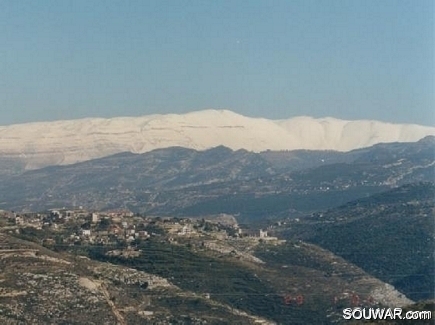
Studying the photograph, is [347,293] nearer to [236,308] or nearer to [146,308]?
[236,308]

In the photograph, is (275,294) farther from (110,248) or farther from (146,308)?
(110,248)

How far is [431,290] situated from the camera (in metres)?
183

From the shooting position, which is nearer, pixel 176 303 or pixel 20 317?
pixel 20 317

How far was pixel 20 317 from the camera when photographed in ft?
435

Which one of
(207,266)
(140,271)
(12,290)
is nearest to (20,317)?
(12,290)

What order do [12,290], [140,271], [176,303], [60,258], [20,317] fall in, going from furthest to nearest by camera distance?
[140,271]
[60,258]
[176,303]
[12,290]
[20,317]

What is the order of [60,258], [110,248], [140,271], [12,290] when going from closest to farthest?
[12,290] < [60,258] < [140,271] < [110,248]

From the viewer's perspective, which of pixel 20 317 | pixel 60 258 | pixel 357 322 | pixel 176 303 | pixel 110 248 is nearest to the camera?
pixel 357 322

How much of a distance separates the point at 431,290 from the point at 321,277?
20291 millimetres

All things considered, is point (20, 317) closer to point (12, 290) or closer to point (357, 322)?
point (12, 290)

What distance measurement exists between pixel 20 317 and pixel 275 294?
171ft

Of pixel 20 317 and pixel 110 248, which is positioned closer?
pixel 20 317

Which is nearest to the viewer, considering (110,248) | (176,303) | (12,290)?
(12,290)

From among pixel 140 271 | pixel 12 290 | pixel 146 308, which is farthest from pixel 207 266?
pixel 12 290
